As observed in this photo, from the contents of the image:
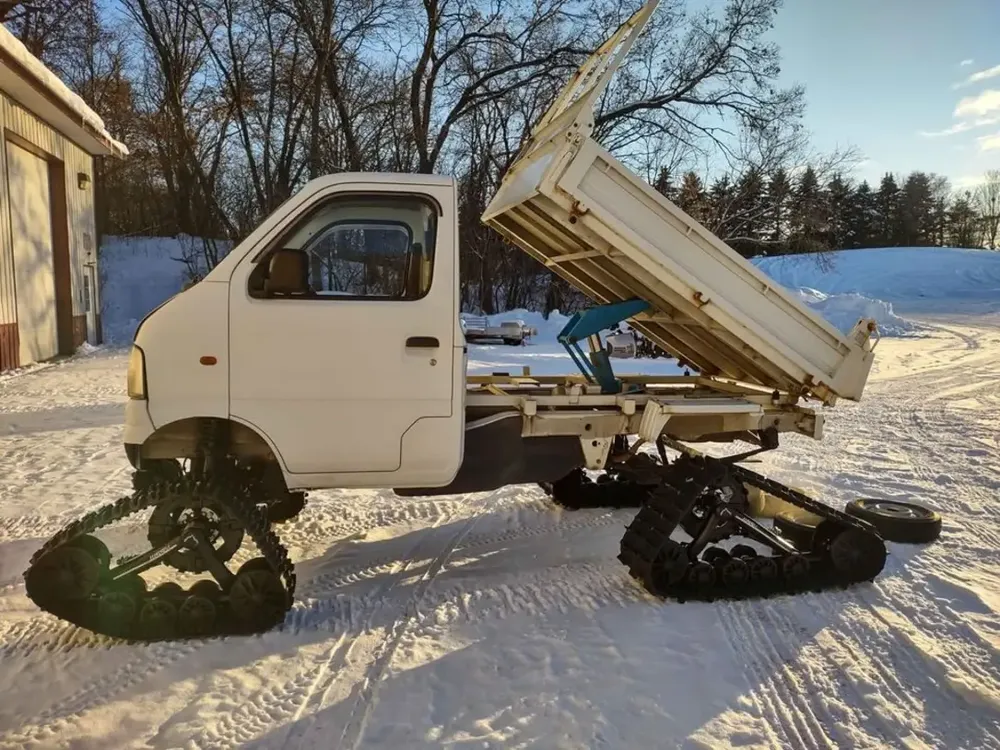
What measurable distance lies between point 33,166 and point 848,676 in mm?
18332

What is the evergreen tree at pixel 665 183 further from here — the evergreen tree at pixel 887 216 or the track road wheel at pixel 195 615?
the evergreen tree at pixel 887 216

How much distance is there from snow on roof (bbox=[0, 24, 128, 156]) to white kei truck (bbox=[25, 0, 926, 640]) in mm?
10489

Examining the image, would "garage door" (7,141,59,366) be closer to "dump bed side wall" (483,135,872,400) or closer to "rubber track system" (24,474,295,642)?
"rubber track system" (24,474,295,642)

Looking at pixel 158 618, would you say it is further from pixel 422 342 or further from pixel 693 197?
pixel 693 197

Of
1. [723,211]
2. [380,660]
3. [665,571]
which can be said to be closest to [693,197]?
[723,211]

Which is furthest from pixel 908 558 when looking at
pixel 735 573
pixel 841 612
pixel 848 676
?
pixel 848 676

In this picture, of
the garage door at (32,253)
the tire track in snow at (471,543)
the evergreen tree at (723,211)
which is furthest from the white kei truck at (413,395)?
the evergreen tree at (723,211)

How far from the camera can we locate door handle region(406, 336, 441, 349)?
167 inches

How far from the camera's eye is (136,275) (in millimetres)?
28906

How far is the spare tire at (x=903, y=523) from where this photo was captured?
5.71 m

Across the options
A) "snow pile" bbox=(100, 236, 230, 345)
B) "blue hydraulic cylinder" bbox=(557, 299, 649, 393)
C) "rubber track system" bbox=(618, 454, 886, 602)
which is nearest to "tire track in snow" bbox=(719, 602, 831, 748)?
"rubber track system" bbox=(618, 454, 886, 602)

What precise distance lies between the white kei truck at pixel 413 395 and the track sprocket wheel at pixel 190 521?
0.05 feet

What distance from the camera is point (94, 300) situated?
2072 cm

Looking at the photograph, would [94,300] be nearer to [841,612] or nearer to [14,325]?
[14,325]
